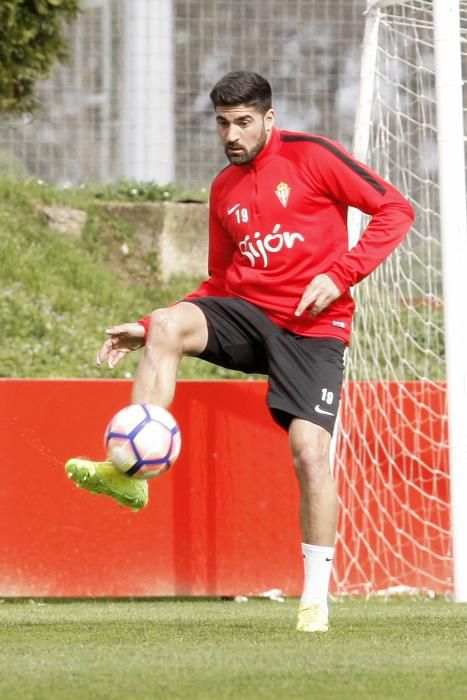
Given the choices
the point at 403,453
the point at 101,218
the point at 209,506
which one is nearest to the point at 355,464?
the point at 403,453

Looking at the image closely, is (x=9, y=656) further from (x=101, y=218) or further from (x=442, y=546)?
(x=101, y=218)

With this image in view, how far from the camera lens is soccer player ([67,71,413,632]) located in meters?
5.44

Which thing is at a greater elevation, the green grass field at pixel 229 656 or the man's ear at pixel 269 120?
the man's ear at pixel 269 120

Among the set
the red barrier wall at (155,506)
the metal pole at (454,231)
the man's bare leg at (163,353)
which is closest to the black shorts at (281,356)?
the man's bare leg at (163,353)

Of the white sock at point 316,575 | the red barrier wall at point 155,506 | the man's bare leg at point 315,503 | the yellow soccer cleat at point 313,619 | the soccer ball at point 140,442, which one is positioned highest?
the soccer ball at point 140,442

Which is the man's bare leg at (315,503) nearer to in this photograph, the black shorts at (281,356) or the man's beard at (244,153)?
the black shorts at (281,356)

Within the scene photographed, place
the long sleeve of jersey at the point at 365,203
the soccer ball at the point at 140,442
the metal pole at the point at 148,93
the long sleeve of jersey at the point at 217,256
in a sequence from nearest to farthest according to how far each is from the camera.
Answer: the soccer ball at the point at 140,442, the long sleeve of jersey at the point at 365,203, the long sleeve of jersey at the point at 217,256, the metal pole at the point at 148,93

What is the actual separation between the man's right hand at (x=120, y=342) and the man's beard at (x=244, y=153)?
2.59ft

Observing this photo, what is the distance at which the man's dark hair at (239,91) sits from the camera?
554 centimetres

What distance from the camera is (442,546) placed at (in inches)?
325

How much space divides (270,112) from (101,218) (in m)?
7.47

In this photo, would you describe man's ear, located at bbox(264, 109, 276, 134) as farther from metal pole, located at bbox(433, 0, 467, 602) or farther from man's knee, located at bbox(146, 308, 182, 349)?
metal pole, located at bbox(433, 0, 467, 602)

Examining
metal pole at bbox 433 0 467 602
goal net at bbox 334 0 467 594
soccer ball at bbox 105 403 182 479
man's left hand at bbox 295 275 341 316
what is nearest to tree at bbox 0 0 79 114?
goal net at bbox 334 0 467 594

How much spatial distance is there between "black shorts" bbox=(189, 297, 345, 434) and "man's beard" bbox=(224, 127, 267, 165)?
0.57m
